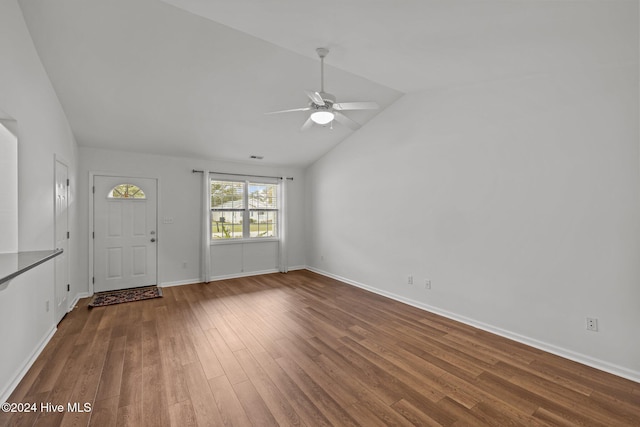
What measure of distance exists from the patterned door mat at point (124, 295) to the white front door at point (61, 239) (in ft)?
1.60

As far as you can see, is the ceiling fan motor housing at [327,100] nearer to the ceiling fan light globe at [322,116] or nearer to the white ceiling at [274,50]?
the ceiling fan light globe at [322,116]

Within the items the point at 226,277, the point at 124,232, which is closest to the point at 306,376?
the point at 226,277

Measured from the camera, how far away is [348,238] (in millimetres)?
5508

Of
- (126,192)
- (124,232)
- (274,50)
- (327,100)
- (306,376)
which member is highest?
(274,50)

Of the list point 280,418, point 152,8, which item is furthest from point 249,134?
point 280,418

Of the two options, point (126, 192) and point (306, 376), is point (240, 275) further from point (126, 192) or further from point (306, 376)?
point (306, 376)

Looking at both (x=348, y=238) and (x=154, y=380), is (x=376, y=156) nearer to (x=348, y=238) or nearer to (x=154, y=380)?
(x=348, y=238)

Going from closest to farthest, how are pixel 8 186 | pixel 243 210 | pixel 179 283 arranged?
pixel 8 186 → pixel 179 283 → pixel 243 210

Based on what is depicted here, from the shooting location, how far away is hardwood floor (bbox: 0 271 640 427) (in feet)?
6.28

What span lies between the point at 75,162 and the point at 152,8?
128 inches

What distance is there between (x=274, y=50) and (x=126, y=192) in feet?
12.5

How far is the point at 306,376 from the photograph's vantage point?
93.5 inches

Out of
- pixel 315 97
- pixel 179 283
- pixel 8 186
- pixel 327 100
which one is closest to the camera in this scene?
pixel 8 186

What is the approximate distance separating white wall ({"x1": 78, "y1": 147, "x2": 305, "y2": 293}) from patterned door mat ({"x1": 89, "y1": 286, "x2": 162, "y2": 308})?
0.31 meters
